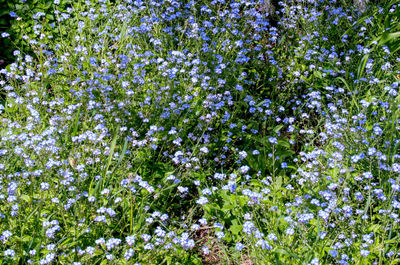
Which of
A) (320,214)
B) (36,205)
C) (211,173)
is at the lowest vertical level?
(320,214)

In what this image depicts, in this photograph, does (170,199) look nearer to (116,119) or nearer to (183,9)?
(116,119)

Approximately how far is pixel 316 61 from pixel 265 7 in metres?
1.19

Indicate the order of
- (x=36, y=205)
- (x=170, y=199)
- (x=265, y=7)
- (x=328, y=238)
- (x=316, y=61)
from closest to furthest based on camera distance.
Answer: (x=328, y=238), (x=36, y=205), (x=170, y=199), (x=316, y=61), (x=265, y=7)

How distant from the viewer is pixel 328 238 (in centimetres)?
249

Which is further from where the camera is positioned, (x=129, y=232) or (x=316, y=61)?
(x=316, y=61)

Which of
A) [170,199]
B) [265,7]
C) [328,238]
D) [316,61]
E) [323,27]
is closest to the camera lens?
[328,238]

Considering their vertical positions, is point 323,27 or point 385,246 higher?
point 323,27

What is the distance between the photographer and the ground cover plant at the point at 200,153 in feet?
8.43

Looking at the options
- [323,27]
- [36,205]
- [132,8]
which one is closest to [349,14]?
[323,27]

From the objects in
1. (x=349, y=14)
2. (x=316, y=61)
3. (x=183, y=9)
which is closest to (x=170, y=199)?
(x=316, y=61)

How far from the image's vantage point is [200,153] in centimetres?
325

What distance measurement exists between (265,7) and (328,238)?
11.5ft

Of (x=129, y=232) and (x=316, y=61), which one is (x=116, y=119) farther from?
(x=316, y=61)

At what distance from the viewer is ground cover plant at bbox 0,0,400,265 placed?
2.57m
